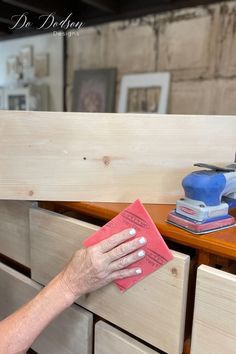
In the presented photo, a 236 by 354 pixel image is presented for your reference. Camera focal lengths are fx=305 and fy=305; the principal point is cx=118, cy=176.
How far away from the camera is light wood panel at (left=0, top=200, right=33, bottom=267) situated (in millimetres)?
641

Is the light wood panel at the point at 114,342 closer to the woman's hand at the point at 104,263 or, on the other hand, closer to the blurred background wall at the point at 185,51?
the woman's hand at the point at 104,263

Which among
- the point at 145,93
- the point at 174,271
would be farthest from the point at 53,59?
the point at 174,271

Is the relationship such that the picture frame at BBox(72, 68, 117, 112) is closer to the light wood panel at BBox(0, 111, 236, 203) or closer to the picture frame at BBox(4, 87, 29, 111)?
the picture frame at BBox(4, 87, 29, 111)

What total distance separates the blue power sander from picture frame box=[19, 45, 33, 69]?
4.87ft

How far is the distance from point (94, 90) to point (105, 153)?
38.4 inches

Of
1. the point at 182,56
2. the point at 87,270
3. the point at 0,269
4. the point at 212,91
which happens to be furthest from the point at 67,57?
the point at 87,270

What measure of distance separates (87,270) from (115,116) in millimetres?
252

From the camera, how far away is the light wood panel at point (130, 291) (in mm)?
429

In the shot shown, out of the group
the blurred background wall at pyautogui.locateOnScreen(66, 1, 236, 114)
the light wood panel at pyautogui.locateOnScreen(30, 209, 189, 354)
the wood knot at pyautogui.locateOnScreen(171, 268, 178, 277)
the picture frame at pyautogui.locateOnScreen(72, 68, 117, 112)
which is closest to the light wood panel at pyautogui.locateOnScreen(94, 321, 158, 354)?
the light wood panel at pyautogui.locateOnScreen(30, 209, 189, 354)

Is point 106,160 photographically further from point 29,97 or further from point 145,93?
point 29,97

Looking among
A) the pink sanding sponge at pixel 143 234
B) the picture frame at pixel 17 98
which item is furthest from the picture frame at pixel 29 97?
the pink sanding sponge at pixel 143 234

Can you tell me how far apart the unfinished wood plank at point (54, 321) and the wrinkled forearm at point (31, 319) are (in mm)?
106

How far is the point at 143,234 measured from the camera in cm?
44

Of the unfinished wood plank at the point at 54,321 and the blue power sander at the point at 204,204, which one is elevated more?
the blue power sander at the point at 204,204
